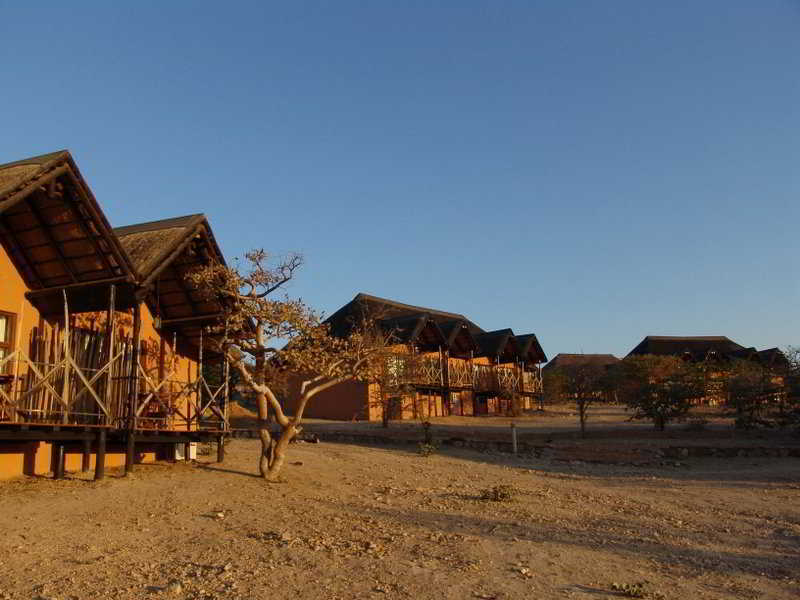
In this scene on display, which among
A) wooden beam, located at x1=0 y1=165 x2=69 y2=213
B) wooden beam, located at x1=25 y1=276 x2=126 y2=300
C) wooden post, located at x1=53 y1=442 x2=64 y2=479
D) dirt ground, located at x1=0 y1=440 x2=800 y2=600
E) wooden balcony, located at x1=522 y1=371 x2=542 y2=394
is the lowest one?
dirt ground, located at x1=0 y1=440 x2=800 y2=600

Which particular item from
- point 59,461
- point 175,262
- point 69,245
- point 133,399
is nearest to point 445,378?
point 175,262

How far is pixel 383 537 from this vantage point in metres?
9.73

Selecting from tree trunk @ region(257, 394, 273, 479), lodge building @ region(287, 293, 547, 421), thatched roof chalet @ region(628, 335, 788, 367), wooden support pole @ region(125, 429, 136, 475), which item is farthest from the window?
thatched roof chalet @ region(628, 335, 788, 367)

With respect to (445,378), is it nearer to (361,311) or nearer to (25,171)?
(361,311)

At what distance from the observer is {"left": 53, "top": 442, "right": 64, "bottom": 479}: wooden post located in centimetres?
1402

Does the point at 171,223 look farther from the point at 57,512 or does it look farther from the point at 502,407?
the point at 502,407

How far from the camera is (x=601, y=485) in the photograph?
16.5m

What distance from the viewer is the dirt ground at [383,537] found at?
749 centimetres

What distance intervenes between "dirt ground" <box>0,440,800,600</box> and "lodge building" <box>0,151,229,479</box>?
1008mm

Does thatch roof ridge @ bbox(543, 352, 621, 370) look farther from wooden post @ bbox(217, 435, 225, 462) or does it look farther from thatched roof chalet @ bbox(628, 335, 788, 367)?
wooden post @ bbox(217, 435, 225, 462)

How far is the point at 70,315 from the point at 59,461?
3040 mm

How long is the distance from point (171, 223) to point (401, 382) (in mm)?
16381

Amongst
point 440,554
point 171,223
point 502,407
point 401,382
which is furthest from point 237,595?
point 502,407

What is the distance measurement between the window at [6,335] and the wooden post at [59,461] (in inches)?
74.7
